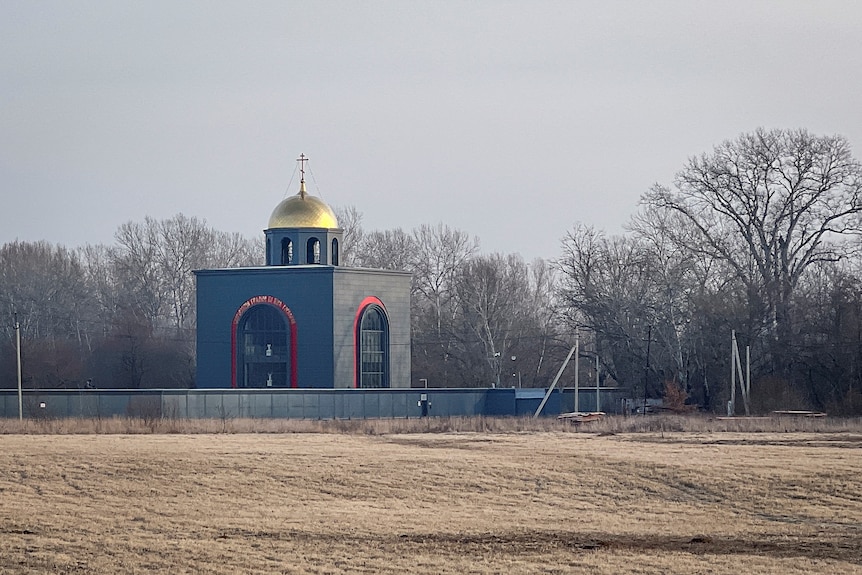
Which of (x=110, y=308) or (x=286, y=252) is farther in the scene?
(x=110, y=308)

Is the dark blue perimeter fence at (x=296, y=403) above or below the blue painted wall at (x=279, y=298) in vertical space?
below

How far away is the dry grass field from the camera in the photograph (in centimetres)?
2269

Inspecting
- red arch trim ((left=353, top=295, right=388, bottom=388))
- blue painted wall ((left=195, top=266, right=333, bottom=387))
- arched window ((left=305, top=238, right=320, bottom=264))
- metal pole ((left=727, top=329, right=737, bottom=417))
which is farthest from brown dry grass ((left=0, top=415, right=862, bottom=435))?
arched window ((left=305, top=238, right=320, bottom=264))

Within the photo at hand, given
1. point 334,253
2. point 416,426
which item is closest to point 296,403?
point 416,426

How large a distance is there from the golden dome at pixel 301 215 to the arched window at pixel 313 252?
824mm

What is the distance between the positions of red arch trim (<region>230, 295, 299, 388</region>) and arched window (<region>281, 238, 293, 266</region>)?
338 cm

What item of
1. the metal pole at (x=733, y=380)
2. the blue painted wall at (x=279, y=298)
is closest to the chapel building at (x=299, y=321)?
the blue painted wall at (x=279, y=298)

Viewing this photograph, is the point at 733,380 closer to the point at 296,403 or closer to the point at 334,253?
the point at 296,403

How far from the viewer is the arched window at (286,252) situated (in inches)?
2854

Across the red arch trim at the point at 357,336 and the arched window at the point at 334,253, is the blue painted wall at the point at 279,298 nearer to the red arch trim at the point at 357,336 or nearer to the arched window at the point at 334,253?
the red arch trim at the point at 357,336

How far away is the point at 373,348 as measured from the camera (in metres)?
71.2

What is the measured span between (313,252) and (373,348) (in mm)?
5868

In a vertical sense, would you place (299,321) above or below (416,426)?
above

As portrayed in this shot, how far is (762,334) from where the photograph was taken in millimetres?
69938
